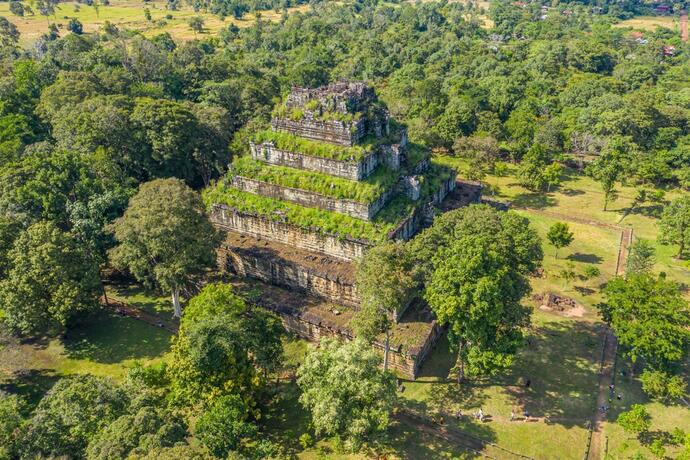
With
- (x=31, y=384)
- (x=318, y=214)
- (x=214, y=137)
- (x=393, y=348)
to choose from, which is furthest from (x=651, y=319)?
(x=214, y=137)

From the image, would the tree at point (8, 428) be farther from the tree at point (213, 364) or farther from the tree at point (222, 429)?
the tree at point (222, 429)

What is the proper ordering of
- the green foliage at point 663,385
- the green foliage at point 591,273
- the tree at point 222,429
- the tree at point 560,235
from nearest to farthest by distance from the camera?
the tree at point 222,429, the green foliage at point 663,385, the green foliage at point 591,273, the tree at point 560,235

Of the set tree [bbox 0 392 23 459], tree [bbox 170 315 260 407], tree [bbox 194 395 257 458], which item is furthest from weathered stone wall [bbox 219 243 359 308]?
tree [bbox 0 392 23 459]

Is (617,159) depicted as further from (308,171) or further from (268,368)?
(268,368)

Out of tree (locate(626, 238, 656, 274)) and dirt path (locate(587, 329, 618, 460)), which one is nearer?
dirt path (locate(587, 329, 618, 460))

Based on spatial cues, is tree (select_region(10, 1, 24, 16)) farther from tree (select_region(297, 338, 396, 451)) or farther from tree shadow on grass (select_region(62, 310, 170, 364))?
tree (select_region(297, 338, 396, 451))

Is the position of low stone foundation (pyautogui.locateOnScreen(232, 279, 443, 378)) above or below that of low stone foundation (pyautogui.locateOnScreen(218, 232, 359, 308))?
below

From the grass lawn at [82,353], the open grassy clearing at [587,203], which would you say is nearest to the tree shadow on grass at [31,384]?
the grass lawn at [82,353]
